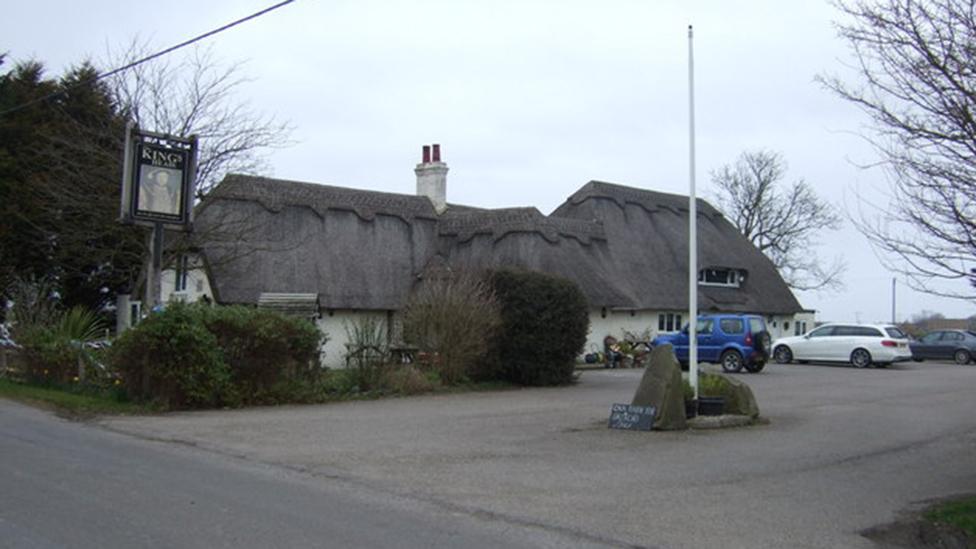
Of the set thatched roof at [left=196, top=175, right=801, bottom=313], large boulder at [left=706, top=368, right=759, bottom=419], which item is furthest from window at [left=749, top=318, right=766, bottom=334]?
large boulder at [left=706, top=368, right=759, bottom=419]

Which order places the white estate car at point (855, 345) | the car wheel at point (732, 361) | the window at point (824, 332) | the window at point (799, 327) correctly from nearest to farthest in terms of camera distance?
the car wheel at point (732, 361), the white estate car at point (855, 345), the window at point (824, 332), the window at point (799, 327)

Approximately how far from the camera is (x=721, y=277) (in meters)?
43.7

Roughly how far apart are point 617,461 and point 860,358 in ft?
79.6

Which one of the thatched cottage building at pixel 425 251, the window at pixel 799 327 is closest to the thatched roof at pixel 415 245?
the thatched cottage building at pixel 425 251

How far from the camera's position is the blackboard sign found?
1422 cm

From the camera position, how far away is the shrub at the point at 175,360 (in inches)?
656

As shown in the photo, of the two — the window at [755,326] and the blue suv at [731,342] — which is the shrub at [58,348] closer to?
the blue suv at [731,342]

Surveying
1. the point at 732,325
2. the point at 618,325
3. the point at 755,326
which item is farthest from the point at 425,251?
the point at 755,326

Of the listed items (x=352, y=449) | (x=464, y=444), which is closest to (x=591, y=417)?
(x=464, y=444)

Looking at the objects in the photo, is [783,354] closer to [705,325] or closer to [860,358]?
[860,358]

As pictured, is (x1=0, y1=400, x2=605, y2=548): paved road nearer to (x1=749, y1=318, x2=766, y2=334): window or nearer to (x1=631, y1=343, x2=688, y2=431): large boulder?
(x1=631, y1=343, x2=688, y2=431): large boulder

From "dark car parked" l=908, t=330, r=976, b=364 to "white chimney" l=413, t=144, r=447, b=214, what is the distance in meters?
21.9

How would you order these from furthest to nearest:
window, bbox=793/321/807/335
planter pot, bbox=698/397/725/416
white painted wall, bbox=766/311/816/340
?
window, bbox=793/321/807/335, white painted wall, bbox=766/311/816/340, planter pot, bbox=698/397/725/416

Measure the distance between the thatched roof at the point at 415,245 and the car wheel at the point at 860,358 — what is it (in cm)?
822
